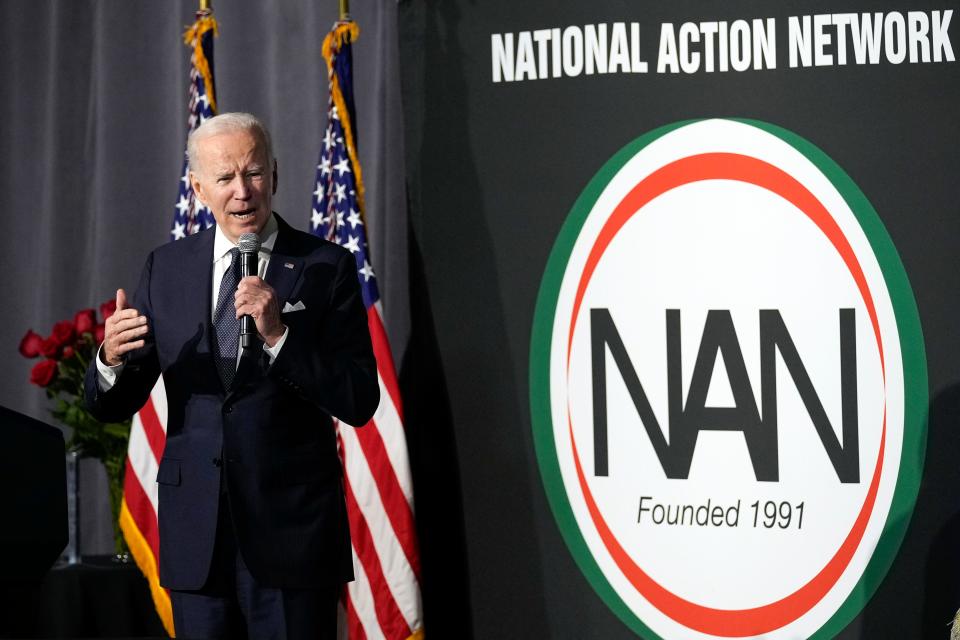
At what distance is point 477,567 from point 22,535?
197 centimetres

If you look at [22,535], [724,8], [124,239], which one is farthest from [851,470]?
[124,239]

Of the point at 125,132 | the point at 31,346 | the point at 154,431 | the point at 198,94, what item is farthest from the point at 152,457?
the point at 125,132

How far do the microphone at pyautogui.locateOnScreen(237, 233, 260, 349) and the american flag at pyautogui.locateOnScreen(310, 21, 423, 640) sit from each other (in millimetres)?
1080

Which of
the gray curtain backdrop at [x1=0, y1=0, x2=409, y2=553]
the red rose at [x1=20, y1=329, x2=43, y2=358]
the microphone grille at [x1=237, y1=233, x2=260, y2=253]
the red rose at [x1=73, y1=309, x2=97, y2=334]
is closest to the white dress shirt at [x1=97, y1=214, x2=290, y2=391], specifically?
the microphone grille at [x1=237, y1=233, x2=260, y2=253]

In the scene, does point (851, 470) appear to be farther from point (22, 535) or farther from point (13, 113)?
point (13, 113)

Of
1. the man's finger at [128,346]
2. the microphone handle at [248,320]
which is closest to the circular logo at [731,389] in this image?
the microphone handle at [248,320]

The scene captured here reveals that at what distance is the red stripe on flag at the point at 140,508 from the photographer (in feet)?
11.1

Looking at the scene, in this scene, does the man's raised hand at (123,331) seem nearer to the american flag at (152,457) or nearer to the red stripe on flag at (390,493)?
the american flag at (152,457)

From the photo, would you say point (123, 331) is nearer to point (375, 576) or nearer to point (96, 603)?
point (375, 576)

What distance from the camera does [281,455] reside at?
88.7 inches

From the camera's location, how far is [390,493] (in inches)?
132

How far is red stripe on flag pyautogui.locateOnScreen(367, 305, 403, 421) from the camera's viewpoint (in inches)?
133

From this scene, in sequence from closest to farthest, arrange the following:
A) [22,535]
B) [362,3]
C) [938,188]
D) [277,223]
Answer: [22,535]
[277,223]
[938,188]
[362,3]

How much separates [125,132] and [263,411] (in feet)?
8.37
